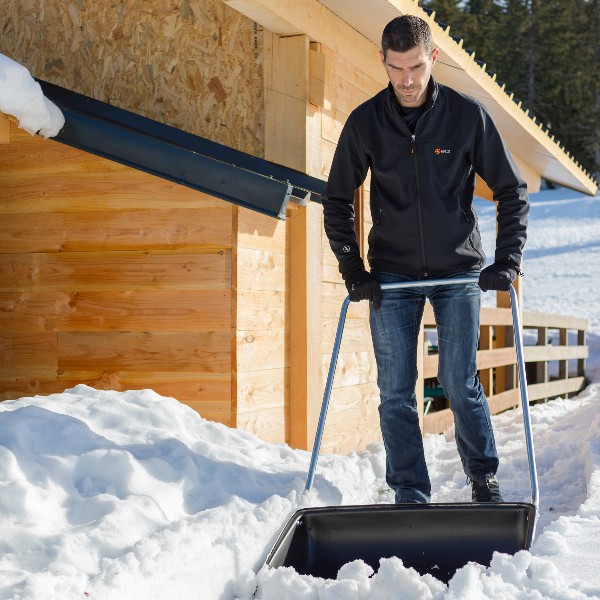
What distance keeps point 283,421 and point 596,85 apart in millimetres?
45686

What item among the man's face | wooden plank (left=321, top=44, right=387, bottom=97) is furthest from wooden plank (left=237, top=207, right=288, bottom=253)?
the man's face

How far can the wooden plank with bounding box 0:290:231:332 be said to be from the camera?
220 inches

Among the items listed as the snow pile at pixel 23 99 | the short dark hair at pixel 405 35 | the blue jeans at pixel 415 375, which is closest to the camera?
the short dark hair at pixel 405 35

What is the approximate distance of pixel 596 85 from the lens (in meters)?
47.9

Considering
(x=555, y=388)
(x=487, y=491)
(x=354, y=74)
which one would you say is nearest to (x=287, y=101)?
(x=354, y=74)

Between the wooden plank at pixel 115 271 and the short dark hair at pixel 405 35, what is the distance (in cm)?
201

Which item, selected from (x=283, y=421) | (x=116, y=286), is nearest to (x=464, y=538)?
(x=283, y=421)

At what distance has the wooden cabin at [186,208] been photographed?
5.54 metres

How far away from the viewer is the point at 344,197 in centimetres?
432

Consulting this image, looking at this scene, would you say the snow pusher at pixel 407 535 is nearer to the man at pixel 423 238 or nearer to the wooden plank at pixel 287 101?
the man at pixel 423 238

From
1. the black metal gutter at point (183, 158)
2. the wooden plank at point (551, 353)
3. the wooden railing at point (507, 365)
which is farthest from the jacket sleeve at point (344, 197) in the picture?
the wooden plank at point (551, 353)

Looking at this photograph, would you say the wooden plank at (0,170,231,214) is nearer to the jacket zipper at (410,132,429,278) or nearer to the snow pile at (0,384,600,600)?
the snow pile at (0,384,600,600)

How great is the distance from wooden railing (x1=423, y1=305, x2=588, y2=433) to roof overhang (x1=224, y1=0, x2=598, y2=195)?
1.84 metres

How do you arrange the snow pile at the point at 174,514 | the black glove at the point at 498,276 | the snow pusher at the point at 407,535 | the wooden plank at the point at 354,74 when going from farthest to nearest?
1. the wooden plank at the point at 354,74
2. the black glove at the point at 498,276
3. the snow pusher at the point at 407,535
4. the snow pile at the point at 174,514
